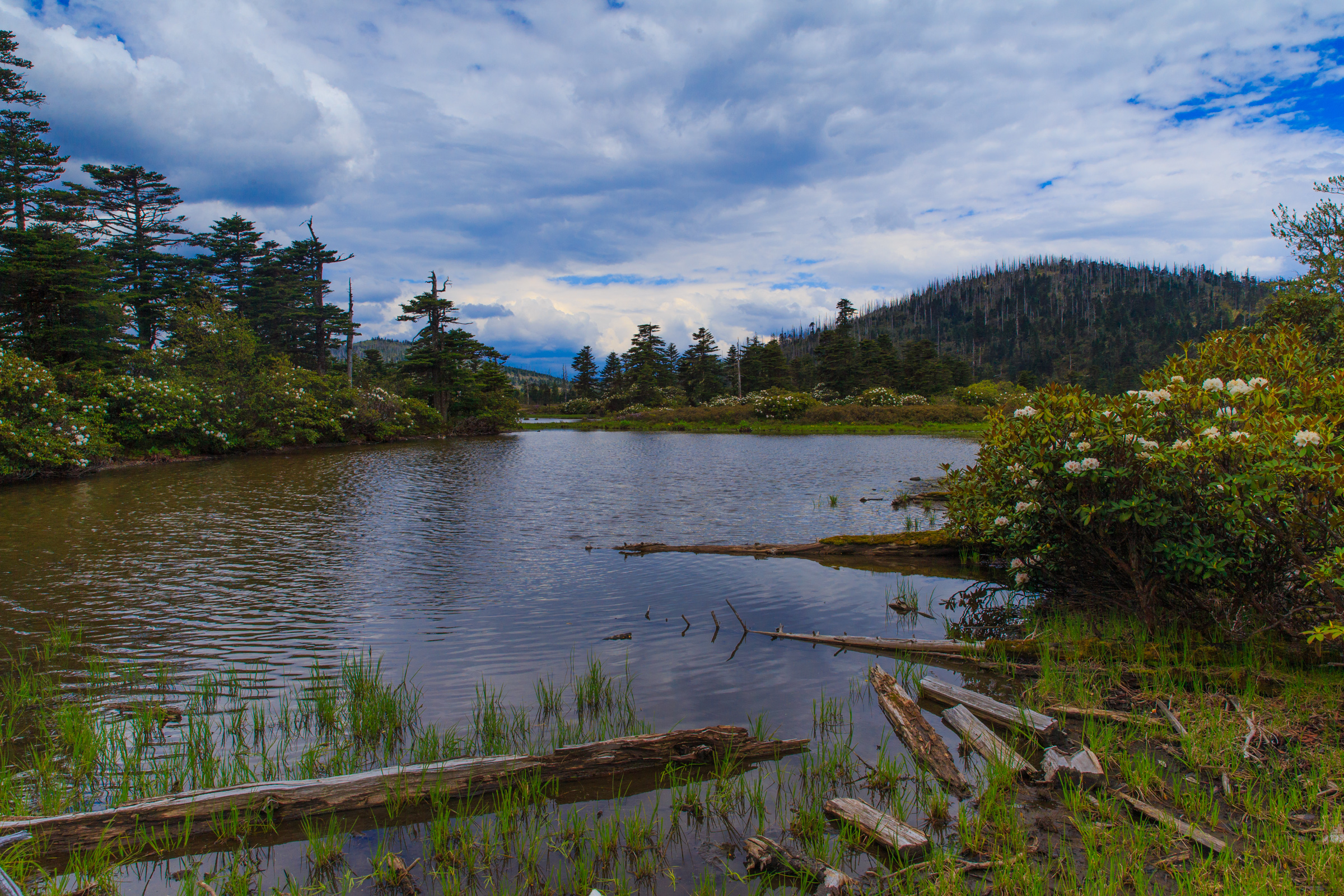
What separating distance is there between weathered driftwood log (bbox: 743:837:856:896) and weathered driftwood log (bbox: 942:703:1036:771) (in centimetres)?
171

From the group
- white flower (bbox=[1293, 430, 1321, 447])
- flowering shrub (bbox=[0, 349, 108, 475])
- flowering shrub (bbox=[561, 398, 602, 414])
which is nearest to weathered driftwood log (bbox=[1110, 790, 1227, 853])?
white flower (bbox=[1293, 430, 1321, 447])

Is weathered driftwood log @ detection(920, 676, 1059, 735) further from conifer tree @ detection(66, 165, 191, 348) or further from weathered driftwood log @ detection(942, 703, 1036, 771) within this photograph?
conifer tree @ detection(66, 165, 191, 348)

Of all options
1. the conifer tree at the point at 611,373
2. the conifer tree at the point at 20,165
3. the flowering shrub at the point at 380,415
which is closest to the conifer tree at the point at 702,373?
the conifer tree at the point at 611,373

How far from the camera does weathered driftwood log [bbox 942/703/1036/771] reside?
4.64 meters

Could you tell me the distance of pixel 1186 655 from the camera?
237 inches

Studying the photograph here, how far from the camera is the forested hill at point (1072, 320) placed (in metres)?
117

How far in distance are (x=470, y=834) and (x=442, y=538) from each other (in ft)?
36.6

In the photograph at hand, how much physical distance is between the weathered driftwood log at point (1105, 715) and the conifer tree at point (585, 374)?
101 meters

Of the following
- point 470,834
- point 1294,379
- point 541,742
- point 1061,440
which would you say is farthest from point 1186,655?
point 470,834

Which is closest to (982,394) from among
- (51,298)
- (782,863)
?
(782,863)

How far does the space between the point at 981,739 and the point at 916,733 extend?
1.55 ft

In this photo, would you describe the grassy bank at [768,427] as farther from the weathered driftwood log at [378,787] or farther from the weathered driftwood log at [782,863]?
the weathered driftwood log at [782,863]

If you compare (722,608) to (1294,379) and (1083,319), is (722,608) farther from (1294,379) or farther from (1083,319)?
(1083,319)

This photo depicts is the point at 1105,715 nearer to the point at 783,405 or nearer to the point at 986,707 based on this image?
the point at 986,707
